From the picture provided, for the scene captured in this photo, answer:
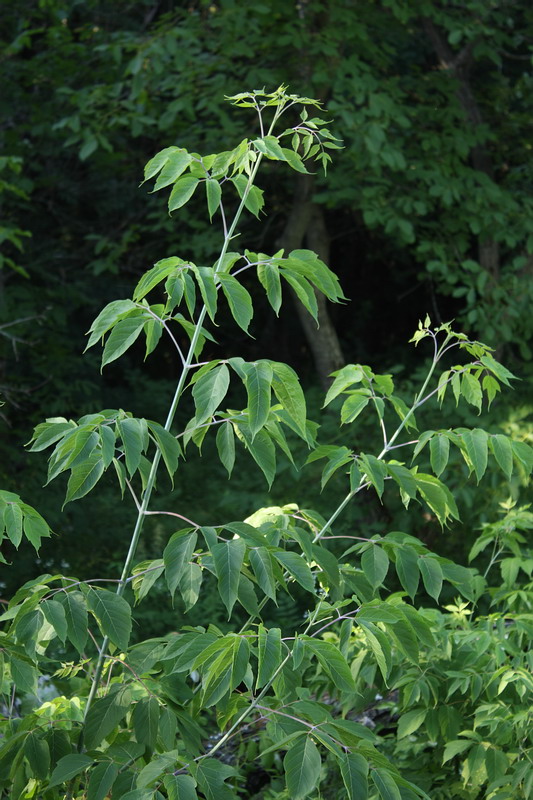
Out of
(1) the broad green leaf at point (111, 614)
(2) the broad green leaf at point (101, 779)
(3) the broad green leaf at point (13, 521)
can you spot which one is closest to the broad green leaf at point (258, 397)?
(1) the broad green leaf at point (111, 614)

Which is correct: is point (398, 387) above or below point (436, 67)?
below

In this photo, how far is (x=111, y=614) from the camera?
148 centimetres

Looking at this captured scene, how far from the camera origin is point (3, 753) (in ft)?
5.17

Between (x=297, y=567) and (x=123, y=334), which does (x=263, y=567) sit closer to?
(x=297, y=567)

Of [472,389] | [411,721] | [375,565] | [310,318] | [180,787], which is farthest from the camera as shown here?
[310,318]

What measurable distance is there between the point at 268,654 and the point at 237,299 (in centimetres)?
56

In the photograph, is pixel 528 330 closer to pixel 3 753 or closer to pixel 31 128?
pixel 31 128

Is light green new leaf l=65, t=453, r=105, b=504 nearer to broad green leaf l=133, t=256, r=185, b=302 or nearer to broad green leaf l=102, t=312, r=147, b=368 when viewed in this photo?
broad green leaf l=102, t=312, r=147, b=368

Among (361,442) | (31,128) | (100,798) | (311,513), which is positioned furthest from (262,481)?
(100,798)

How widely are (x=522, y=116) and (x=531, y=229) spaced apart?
1085 millimetres

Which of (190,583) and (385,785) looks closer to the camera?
(385,785)

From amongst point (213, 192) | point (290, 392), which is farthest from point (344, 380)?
point (213, 192)

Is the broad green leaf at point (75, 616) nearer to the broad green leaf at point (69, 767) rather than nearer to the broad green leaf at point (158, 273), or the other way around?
the broad green leaf at point (69, 767)

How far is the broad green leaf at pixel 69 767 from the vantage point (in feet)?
4.77
